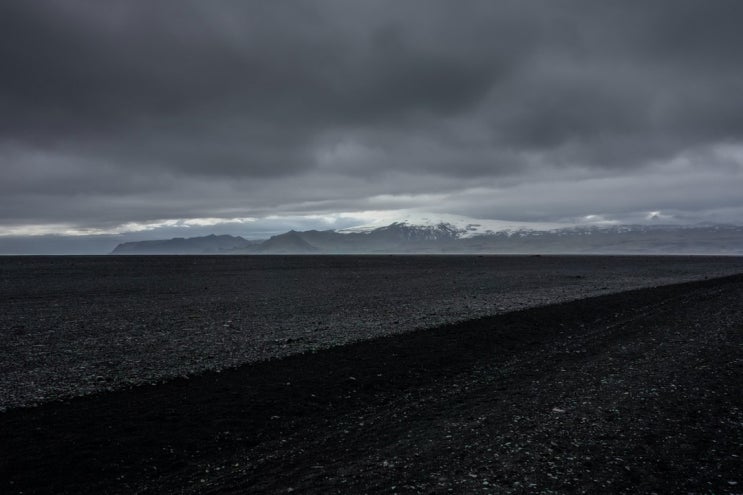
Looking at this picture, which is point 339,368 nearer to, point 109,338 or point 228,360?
point 228,360

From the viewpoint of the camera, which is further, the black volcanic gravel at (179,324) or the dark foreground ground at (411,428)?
the black volcanic gravel at (179,324)

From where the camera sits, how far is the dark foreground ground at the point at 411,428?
6.68 m

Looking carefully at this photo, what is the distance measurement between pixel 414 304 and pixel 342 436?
21.1 m

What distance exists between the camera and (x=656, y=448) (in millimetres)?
7488

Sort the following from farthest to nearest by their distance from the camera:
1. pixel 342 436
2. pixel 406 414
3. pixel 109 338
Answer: pixel 109 338, pixel 406 414, pixel 342 436

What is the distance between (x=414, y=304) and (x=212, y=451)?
2201 centimetres

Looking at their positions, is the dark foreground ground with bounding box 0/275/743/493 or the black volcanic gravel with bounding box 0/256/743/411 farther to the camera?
the black volcanic gravel with bounding box 0/256/743/411

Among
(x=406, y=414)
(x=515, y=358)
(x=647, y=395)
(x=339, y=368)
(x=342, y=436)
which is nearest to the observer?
(x=342, y=436)

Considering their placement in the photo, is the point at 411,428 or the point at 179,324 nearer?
the point at 411,428

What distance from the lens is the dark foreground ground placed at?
21.9 ft

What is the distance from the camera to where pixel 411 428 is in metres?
8.63

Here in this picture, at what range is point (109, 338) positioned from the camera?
18469mm

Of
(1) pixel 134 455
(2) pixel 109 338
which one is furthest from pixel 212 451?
(2) pixel 109 338

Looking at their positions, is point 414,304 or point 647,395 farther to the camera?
point 414,304
